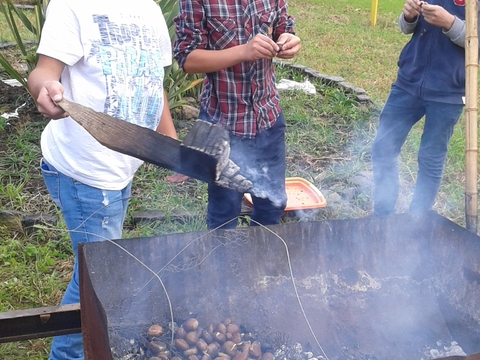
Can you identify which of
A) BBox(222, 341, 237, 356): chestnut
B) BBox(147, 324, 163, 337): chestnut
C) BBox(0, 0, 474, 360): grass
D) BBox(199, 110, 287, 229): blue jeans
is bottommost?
BBox(0, 0, 474, 360): grass

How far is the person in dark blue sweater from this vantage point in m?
2.87

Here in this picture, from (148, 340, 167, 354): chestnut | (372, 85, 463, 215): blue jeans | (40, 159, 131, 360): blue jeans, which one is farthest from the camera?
(372, 85, 463, 215): blue jeans

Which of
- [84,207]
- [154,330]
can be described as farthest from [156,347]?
[84,207]

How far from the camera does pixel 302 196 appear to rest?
3.61m

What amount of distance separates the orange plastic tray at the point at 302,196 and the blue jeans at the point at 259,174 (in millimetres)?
659

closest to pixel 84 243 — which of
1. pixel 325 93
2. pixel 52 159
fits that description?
pixel 52 159

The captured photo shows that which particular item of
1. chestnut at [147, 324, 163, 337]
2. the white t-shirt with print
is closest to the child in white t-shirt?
the white t-shirt with print

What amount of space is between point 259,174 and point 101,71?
42.3 inches

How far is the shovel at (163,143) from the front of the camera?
1557mm

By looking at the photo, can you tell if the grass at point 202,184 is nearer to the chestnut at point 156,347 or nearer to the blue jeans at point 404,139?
the blue jeans at point 404,139

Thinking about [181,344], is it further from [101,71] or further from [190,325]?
[101,71]

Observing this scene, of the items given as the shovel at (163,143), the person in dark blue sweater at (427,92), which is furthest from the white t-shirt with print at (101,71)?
the person in dark blue sweater at (427,92)

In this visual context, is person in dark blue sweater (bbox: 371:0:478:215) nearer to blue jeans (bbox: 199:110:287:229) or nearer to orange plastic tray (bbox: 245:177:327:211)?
orange plastic tray (bbox: 245:177:327:211)

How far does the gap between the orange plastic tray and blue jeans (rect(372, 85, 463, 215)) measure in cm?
38
